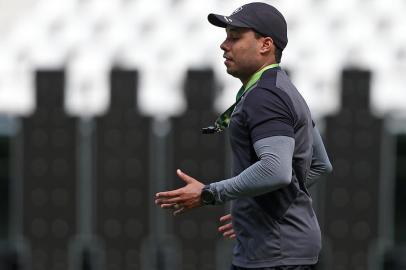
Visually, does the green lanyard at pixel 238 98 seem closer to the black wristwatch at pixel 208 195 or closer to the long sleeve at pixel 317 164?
the black wristwatch at pixel 208 195

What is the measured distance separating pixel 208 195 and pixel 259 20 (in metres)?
0.83

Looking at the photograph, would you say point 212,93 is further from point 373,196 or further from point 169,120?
point 373,196

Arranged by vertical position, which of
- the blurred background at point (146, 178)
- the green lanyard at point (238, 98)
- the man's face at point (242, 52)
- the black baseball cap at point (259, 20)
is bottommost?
the blurred background at point (146, 178)

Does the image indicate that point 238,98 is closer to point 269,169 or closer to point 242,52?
point 242,52

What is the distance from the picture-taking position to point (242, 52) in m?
6.70

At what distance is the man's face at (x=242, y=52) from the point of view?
668 cm

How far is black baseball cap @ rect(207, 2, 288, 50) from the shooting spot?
6656 millimetres

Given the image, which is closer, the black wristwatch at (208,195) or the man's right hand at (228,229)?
the black wristwatch at (208,195)

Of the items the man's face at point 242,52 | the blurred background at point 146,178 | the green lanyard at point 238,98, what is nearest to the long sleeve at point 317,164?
the green lanyard at point 238,98

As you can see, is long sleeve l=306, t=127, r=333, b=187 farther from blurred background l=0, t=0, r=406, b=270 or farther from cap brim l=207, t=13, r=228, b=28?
blurred background l=0, t=0, r=406, b=270

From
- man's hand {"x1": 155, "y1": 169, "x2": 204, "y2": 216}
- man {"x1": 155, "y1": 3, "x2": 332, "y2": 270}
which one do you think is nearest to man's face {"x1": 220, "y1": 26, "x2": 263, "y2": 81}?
man {"x1": 155, "y1": 3, "x2": 332, "y2": 270}

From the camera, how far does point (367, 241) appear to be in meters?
44.9

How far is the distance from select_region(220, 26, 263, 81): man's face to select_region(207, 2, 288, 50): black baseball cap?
4cm

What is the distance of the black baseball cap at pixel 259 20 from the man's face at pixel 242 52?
1.7 inches
